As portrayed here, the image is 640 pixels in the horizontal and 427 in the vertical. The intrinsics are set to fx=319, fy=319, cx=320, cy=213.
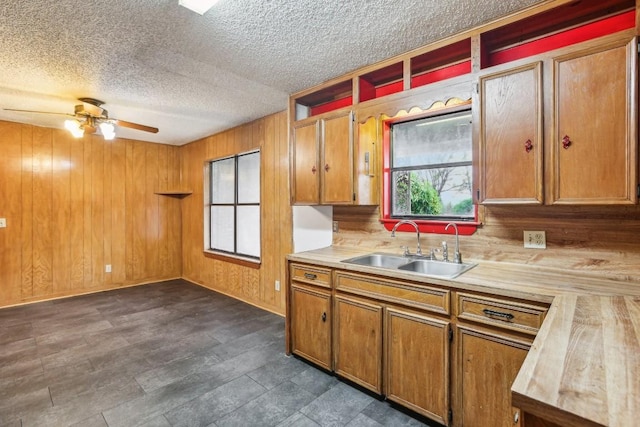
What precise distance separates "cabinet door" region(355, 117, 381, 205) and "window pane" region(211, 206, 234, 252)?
9.06ft

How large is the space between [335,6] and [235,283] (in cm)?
372

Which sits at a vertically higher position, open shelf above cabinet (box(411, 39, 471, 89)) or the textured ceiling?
the textured ceiling

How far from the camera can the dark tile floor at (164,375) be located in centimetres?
198

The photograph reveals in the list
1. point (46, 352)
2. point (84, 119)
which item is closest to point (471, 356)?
point (46, 352)

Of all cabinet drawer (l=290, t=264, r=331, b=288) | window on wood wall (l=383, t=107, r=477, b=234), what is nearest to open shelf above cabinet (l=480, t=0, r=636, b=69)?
window on wood wall (l=383, t=107, r=477, b=234)

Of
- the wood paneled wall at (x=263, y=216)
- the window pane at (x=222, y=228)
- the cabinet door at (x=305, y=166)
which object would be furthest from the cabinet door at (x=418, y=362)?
the window pane at (x=222, y=228)

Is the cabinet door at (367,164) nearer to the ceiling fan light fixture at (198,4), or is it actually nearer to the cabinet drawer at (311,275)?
the cabinet drawer at (311,275)

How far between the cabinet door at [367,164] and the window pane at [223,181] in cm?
262

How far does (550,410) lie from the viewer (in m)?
0.71

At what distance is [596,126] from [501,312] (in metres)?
1.05

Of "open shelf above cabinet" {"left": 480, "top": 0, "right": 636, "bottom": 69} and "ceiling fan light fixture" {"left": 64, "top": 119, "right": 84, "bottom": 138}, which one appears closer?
"open shelf above cabinet" {"left": 480, "top": 0, "right": 636, "bottom": 69}

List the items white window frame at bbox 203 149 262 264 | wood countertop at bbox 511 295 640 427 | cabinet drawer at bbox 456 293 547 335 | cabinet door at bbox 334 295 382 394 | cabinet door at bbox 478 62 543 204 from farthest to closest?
white window frame at bbox 203 149 262 264, cabinet door at bbox 334 295 382 394, cabinet door at bbox 478 62 543 204, cabinet drawer at bbox 456 293 547 335, wood countertop at bbox 511 295 640 427

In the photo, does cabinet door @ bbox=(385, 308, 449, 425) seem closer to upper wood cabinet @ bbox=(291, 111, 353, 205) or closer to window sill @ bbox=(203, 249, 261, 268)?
upper wood cabinet @ bbox=(291, 111, 353, 205)

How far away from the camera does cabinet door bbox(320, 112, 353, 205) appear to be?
2.62 m
